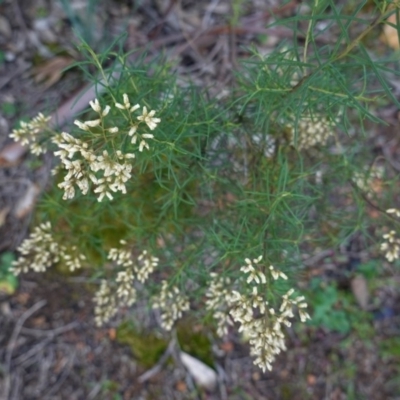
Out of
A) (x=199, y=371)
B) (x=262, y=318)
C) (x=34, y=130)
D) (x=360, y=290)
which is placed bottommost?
(x=360, y=290)

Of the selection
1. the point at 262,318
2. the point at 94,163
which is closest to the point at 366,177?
the point at 262,318

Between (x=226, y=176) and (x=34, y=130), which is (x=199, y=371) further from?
(x=34, y=130)

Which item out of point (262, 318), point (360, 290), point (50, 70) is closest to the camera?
point (262, 318)

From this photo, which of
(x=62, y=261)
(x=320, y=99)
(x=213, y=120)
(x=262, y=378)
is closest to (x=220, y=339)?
(x=262, y=378)

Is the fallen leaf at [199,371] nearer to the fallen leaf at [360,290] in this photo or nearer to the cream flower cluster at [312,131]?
the fallen leaf at [360,290]

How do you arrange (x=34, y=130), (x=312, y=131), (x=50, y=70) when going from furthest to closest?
(x=50, y=70), (x=312, y=131), (x=34, y=130)

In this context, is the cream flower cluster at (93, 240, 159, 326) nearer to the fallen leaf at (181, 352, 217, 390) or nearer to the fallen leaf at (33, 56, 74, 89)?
the fallen leaf at (181, 352, 217, 390)
